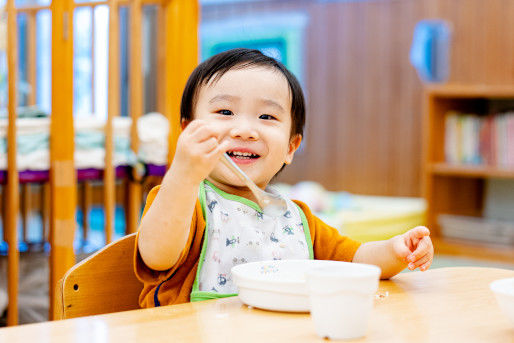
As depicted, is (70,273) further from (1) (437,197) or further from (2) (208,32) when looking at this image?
(2) (208,32)

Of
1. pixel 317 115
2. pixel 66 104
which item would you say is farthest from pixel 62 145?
pixel 317 115

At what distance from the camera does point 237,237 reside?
986 mm

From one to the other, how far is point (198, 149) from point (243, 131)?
0.76ft

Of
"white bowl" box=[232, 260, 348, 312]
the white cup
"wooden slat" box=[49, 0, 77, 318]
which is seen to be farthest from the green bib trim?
"wooden slat" box=[49, 0, 77, 318]

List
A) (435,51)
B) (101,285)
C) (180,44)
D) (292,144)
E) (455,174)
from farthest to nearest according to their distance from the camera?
(435,51) → (455,174) → (180,44) → (292,144) → (101,285)

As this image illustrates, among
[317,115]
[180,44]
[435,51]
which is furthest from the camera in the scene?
[317,115]

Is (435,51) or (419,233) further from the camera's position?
(435,51)

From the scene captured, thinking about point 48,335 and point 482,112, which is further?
point 482,112

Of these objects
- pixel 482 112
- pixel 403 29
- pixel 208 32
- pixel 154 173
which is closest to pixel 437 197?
pixel 482 112

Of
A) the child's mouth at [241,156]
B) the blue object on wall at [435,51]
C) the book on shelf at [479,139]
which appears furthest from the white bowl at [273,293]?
the blue object on wall at [435,51]

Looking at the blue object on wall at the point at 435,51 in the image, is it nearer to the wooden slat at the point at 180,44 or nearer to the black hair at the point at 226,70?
the wooden slat at the point at 180,44

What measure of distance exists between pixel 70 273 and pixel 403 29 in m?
3.90

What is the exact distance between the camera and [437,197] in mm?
3852

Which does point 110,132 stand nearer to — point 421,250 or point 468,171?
point 421,250
